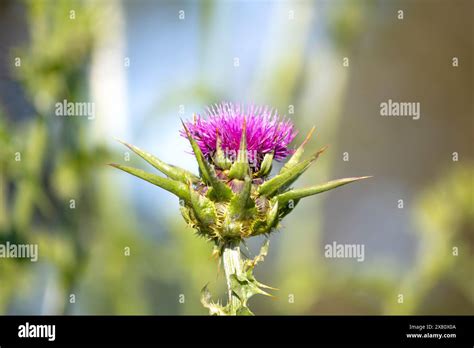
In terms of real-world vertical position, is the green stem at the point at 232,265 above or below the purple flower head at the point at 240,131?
below

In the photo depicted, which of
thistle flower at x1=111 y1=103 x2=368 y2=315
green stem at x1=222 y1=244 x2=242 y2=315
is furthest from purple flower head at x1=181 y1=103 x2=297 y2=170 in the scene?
green stem at x1=222 y1=244 x2=242 y2=315

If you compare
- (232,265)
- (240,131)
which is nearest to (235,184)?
(240,131)

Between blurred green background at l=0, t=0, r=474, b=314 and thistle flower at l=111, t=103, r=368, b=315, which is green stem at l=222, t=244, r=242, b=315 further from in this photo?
blurred green background at l=0, t=0, r=474, b=314

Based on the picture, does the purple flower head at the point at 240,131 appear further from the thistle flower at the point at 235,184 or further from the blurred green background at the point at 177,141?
the blurred green background at the point at 177,141

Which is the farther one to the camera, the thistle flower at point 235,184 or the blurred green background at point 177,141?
the blurred green background at point 177,141

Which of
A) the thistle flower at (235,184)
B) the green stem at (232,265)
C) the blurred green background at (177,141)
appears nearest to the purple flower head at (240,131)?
the thistle flower at (235,184)

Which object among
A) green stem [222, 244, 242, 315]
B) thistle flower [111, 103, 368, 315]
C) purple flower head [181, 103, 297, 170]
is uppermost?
purple flower head [181, 103, 297, 170]
